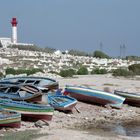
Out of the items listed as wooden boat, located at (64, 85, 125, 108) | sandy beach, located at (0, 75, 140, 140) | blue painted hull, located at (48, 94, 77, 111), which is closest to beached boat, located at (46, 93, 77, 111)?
blue painted hull, located at (48, 94, 77, 111)

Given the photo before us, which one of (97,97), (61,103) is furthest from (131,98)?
(61,103)

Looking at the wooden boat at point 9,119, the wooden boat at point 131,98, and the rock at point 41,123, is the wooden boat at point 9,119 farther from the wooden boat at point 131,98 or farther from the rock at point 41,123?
the wooden boat at point 131,98

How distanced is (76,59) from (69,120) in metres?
70.9

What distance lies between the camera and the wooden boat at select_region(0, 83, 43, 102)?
26594mm

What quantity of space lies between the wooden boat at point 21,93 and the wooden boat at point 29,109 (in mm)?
1979

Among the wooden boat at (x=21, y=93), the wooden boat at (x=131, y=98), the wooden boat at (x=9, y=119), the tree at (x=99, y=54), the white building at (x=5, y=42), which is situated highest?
the wooden boat at (x=21, y=93)

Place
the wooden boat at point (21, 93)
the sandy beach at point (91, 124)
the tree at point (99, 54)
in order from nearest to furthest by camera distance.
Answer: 1. the sandy beach at point (91, 124)
2. the wooden boat at point (21, 93)
3. the tree at point (99, 54)

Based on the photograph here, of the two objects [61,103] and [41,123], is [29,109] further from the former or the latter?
[61,103]

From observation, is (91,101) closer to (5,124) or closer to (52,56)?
(5,124)

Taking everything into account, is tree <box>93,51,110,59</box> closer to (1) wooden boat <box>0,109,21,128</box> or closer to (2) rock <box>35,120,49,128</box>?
(2) rock <box>35,120,49,128</box>

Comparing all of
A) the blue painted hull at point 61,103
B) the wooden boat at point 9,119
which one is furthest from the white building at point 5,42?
the wooden boat at point 9,119

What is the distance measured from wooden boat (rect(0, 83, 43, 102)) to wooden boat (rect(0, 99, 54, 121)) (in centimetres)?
198

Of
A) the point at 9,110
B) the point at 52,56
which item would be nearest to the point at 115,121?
the point at 9,110

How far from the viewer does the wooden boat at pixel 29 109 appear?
24.1m
